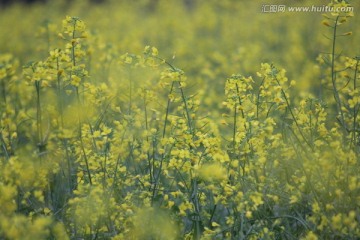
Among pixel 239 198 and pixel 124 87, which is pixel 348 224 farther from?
pixel 124 87

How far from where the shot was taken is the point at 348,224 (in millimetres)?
2684

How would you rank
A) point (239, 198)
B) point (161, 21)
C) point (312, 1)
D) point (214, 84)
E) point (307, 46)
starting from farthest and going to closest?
1. point (161, 21)
2. point (312, 1)
3. point (307, 46)
4. point (214, 84)
5. point (239, 198)

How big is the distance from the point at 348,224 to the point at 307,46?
5.69 meters

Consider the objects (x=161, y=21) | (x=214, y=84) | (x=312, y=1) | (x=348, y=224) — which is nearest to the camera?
(x=348, y=224)

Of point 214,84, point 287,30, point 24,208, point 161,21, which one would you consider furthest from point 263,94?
point 161,21

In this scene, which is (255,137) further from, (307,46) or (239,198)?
(307,46)

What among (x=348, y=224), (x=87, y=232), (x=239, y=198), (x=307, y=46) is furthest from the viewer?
(x=307, y=46)

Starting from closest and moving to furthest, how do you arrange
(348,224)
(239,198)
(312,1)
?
(348,224) → (239,198) → (312,1)

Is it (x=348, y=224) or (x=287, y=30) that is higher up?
(x=287, y=30)

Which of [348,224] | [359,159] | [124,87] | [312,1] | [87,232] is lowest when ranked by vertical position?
[87,232]

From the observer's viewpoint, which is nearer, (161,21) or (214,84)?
(214,84)

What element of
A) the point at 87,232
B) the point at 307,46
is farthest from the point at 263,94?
the point at 307,46

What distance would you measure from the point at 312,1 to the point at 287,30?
64cm

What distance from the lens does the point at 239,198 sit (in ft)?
9.62
